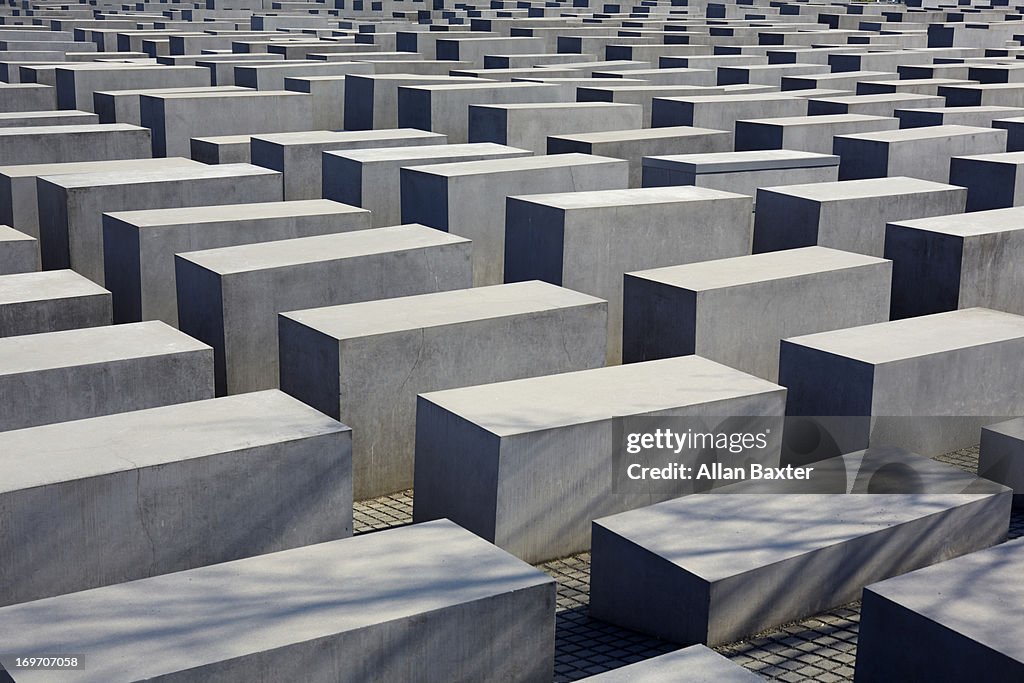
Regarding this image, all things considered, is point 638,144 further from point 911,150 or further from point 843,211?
point 843,211

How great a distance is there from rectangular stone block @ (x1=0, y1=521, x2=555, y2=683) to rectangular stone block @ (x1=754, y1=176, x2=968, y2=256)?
6341 millimetres

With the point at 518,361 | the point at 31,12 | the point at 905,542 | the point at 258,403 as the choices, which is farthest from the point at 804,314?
the point at 31,12

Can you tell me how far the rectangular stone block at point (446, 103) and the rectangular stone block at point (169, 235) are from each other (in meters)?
5.30

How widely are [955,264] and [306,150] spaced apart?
6.83 m

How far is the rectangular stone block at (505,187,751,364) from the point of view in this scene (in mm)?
9602

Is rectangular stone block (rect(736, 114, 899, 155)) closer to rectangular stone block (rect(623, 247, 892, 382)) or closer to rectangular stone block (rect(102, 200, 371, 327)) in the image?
rectangular stone block (rect(623, 247, 892, 382))

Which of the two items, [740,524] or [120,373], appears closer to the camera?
[740,524]

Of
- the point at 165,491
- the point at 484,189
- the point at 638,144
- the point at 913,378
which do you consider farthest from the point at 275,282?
the point at 638,144

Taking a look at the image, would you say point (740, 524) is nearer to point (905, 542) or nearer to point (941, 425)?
point (905, 542)

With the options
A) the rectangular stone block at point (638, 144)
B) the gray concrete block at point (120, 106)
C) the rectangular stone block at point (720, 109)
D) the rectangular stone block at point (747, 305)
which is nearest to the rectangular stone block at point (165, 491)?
the rectangular stone block at point (747, 305)

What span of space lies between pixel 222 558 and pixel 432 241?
3.80 metres

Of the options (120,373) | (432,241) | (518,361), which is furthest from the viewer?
(432,241)

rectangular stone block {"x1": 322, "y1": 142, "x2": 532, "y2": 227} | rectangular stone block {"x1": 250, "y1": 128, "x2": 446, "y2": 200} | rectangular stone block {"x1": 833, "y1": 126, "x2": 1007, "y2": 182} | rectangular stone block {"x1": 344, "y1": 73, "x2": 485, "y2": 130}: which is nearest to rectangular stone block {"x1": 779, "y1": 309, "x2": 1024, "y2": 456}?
rectangular stone block {"x1": 833, "y1": 126, "x2": 1007, "y2": 182}

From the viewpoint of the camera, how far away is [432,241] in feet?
29.6
